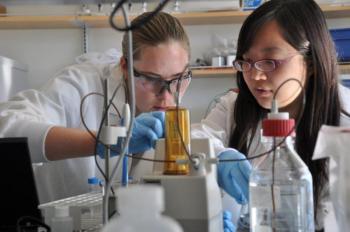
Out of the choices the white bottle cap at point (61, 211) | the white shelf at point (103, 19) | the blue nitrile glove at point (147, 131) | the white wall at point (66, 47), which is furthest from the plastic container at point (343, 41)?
the white bottle cap at point (61, 211)

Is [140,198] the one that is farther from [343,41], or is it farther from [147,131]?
[343,41]

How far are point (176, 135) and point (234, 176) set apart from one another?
251 mm

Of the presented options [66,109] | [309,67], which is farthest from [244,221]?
[66,109]

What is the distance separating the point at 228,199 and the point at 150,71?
45cm

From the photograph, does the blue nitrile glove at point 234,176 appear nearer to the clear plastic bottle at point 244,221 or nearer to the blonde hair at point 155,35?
the clear plastic bottle at point 244,221

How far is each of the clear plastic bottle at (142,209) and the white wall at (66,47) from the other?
2.23 m

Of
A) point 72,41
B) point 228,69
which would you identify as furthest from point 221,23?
point 72,41

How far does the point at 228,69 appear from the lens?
2.34 metres

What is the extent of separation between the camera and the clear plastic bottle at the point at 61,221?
0.80 meters

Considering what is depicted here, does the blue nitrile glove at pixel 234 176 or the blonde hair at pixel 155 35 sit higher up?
the blonde hair at pixel 155 35

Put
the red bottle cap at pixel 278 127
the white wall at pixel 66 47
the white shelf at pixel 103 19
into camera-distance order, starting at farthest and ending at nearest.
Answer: the white wall at pixel 66 47 → the white shelf at pixel 103 19 → the red bottle cap at pixel 278 127

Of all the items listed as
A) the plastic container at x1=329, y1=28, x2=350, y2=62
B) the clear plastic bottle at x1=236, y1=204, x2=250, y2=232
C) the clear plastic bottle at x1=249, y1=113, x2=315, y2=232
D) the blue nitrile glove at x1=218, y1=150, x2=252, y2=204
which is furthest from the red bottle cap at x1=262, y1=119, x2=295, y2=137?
the plastic container at x1=329, y1=28, x2=350, y2=62

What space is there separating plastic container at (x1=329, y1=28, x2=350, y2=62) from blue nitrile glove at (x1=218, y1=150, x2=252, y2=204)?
157 centimetres

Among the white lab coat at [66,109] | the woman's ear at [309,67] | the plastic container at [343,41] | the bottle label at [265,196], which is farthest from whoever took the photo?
the plastic container at [343,41]
